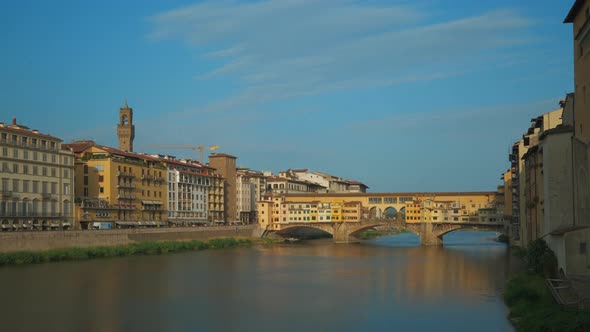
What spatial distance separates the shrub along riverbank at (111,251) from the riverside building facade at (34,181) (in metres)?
3.48

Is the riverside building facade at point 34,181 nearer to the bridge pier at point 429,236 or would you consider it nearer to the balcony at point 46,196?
the balcony at point 46,196

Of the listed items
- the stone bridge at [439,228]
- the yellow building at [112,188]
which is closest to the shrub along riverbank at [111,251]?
the yellow building at [112,188]

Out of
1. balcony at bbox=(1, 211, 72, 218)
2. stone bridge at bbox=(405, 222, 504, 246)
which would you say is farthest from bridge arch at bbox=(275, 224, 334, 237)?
balcony at bbox=(1, 211, 72, 218)

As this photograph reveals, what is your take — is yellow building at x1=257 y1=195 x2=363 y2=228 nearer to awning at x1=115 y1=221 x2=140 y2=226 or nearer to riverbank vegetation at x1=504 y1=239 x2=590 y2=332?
awning at x1=115 y1=221 x2=140 y2=226

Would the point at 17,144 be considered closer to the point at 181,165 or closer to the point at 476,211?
the point at 181,165

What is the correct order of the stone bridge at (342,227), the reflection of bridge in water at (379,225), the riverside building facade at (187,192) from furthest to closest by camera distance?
the stone bridge at (342,227) → the riverside building facade at (187,192) → the reflection of bridge in water at (379,225)

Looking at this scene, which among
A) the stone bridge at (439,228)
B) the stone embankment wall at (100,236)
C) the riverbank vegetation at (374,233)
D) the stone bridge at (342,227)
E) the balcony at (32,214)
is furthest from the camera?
the riverbank vegetation at (374,233)

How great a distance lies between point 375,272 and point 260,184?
50751 mm

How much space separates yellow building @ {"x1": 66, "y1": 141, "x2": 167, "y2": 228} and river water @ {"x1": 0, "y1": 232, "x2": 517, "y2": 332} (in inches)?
327

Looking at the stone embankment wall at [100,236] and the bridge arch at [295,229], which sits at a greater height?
the stone embankment wall at [100,236]

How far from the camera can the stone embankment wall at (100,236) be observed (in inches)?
1406

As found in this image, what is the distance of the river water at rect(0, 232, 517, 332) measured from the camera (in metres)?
19.9

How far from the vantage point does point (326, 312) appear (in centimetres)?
2183

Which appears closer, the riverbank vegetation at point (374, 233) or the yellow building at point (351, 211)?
the yellow building at point (351, 211)
